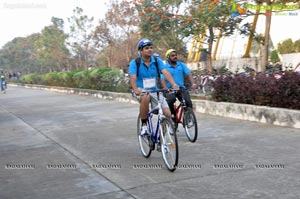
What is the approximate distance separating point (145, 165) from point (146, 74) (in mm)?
1317

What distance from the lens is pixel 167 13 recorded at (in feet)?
54.9

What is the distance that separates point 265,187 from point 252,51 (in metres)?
21.3

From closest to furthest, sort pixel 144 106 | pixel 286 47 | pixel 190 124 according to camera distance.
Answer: pixel 144 106, pixel 190 124, pixel 286 47

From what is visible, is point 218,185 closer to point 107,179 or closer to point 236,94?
point 107,179

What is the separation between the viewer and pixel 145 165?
19.3ft

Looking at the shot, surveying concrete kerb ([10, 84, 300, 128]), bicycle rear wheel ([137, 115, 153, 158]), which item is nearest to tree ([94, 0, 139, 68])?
concrete kerb ([10, 84, 300, 128])

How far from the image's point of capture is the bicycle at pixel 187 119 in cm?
736

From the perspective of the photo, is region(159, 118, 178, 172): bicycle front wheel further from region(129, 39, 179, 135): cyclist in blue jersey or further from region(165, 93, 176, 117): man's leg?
region(165, 93, 176, 117): man's leg

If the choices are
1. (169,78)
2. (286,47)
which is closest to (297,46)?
(286,47)

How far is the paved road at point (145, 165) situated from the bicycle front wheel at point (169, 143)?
0.13 meters

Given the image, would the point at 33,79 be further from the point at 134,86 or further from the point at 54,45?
the point at 134,86

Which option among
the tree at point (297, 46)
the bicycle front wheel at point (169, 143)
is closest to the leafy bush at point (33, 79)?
the tree at point (297, 46)

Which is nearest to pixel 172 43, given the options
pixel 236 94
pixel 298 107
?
pixel 236 94

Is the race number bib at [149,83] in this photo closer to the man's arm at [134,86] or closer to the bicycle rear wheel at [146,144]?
the man's arm at [134,86]
